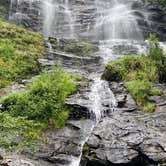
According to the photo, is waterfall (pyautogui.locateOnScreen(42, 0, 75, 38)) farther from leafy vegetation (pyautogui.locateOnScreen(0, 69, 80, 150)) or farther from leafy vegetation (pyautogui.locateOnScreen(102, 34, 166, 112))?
leafy vegetation (pyautogui.locateOnScreen(0, 69, 80, 150))

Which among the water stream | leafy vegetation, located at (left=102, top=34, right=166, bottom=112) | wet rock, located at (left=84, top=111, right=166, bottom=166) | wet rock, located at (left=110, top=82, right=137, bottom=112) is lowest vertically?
wet rock, located at (left=84, top=111, right=166, bottom=166)

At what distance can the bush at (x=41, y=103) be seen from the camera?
14.7m

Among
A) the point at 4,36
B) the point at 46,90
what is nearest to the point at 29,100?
the point at 46,90

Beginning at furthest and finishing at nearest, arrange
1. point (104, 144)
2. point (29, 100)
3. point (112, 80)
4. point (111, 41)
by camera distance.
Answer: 1. point (111, 41)
2. point (112, 80)
3. point (29, 100)
4. point (104, 144)

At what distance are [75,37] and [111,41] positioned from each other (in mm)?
2703

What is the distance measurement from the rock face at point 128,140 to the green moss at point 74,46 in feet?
33.1

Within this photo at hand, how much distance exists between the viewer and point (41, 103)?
14820 millimetres

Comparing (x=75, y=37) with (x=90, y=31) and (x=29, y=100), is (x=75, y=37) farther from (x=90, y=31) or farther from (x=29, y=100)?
(x=29, y=100)

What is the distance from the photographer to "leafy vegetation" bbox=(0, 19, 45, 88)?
19919 mm

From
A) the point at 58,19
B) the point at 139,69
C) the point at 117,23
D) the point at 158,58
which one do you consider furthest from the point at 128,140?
the point at 58,19

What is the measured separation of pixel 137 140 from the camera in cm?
1269

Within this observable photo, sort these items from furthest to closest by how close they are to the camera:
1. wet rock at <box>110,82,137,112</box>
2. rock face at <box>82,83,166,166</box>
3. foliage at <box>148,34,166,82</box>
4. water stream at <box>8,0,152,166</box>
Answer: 1. water stream at <box>8,0,152,166</box>
2. foliage at <box>148,34,166,82</box>
3. wet rock at <box>110,82,137,112</box>
4. rock face at <box>82,83,166,166</box>

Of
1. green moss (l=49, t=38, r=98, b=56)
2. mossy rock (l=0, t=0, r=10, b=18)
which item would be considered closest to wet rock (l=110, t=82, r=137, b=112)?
green moss (l=49, t=38, r=98, b=56)

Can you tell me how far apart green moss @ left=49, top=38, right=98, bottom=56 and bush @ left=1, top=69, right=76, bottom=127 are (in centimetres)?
867
